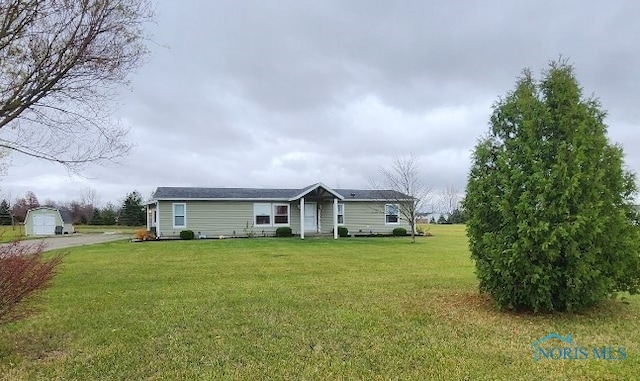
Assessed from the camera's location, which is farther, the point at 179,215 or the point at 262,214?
the point at 262,214

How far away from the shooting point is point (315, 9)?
1157 centimetres

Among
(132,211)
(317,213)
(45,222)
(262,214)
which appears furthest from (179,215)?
(132,211)

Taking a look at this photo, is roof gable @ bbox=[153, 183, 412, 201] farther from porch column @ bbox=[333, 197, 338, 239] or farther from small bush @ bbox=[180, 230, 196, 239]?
small bush @ bbox=[180, 230, 196, 239]

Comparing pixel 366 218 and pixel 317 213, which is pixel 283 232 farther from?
pixel 366 218

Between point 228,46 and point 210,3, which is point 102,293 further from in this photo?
point 228,46

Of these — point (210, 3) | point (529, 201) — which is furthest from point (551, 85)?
point (210, 3)

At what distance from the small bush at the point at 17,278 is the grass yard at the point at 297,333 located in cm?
52

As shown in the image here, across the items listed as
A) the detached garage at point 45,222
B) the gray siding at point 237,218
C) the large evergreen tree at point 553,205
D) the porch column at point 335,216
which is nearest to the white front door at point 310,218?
the gray siding at point 237,218

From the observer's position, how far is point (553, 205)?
548cm

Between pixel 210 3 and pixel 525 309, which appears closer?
pixel 525 309

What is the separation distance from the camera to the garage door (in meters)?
36.3

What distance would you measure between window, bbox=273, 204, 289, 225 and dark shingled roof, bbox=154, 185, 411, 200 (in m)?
0.58

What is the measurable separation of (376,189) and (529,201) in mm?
23723

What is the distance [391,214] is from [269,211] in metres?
8.27
